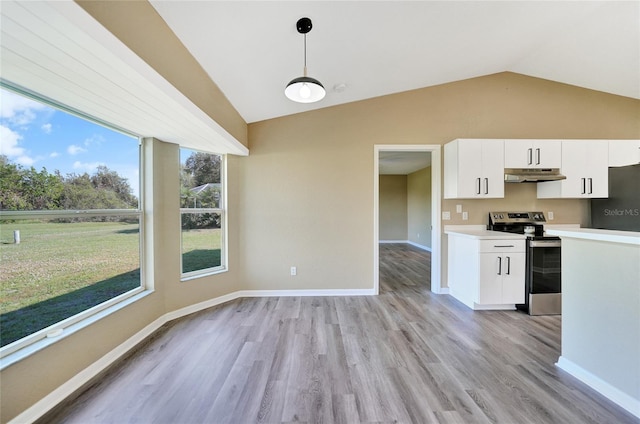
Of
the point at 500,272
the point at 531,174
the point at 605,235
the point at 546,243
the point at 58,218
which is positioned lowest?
the point at 500,272

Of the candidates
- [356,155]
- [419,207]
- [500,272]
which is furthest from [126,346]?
[419,207]

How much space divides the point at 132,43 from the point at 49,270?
1.76 m

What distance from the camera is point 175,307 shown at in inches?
114

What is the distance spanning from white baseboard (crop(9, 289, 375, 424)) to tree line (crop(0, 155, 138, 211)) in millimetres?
1284

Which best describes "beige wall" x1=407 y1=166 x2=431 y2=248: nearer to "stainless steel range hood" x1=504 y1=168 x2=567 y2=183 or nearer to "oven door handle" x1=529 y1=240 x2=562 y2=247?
"stainless steel range hood" x1=504 y1=168 x2=567 y2=183

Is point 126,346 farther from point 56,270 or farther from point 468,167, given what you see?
point 468,167

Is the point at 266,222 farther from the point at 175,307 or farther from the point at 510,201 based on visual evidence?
the point at 510,201

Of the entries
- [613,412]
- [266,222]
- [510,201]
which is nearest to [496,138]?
[510,201]

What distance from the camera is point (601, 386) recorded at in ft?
5.48

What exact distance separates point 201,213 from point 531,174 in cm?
453

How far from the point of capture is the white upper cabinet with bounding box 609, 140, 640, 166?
3168 mm

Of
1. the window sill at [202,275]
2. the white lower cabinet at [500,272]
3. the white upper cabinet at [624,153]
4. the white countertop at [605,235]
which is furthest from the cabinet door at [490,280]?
the window sill at [202,275]

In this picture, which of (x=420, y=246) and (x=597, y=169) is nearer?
(x=597, y=169)

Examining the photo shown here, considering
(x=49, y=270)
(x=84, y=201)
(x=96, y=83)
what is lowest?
(x=49, y=270)
